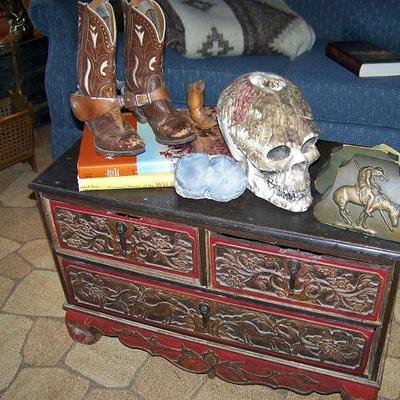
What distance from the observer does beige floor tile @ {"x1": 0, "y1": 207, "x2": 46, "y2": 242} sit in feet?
6.53

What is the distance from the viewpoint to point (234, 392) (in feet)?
4.63

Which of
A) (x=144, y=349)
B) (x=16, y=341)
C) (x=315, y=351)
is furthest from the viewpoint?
(x=16, y=341)

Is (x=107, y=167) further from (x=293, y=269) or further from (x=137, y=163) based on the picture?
(x=293, y=269)

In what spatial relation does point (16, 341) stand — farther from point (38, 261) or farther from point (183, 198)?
point (183, 198)

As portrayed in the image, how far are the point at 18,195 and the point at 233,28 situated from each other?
112 centimetres

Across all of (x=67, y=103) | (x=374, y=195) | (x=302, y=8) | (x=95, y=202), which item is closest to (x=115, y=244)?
(x=95, y=202)

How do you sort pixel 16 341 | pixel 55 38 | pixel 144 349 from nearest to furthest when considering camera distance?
pixel 144 349 < pixel 16 341 < pixel 55 38

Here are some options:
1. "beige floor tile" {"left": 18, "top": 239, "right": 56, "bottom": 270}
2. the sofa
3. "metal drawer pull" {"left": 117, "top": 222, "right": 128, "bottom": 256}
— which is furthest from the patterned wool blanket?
"metal drawer pull" {"left": 117, "top": 222, "right": 128, "bottom": 256}

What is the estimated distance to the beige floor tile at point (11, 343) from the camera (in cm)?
148

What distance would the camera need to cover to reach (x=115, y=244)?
1310 millimetres

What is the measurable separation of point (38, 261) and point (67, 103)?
2.25ft

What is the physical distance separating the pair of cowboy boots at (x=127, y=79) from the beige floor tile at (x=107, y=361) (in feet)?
2.02

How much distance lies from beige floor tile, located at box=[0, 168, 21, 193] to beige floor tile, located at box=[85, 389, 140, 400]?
1172 millimetres

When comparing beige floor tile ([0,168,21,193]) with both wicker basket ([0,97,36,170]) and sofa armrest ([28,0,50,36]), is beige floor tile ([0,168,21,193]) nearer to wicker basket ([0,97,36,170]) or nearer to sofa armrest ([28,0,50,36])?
wicker basket ([0,97,36,170])
